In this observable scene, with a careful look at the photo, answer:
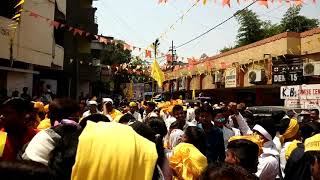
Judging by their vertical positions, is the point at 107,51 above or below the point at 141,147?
above

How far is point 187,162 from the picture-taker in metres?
4.13

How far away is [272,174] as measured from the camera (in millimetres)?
4484

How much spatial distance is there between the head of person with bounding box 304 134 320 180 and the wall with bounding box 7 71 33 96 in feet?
45.7

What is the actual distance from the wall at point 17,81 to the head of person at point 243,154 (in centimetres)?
1403

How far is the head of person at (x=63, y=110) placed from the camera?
12.2ft

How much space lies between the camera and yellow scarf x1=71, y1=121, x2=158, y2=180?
2246mm

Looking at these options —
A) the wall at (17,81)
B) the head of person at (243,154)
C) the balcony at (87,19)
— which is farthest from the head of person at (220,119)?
the balcony at (87,19)

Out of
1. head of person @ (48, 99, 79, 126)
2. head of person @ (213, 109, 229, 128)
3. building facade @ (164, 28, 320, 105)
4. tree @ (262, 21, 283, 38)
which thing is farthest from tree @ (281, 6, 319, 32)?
head of person @ (48, 99, 79, 126)

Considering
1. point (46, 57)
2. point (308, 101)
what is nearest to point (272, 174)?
point (308, 101)

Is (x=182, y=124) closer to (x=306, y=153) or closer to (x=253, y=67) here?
(x=306, y=153)

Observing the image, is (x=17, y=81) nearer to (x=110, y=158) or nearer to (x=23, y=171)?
(x=110, y=158)

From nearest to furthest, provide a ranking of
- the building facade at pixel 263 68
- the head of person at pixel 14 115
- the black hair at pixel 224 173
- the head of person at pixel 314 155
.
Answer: the black hair at pixel 224 173
the head of person at pixel 314 155
the head of person at pixel 14 115
the building facade at pixel 263 68

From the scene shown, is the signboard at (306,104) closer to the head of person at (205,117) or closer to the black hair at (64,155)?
the head of person at (205,117)

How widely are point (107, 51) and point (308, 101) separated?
41.3m
